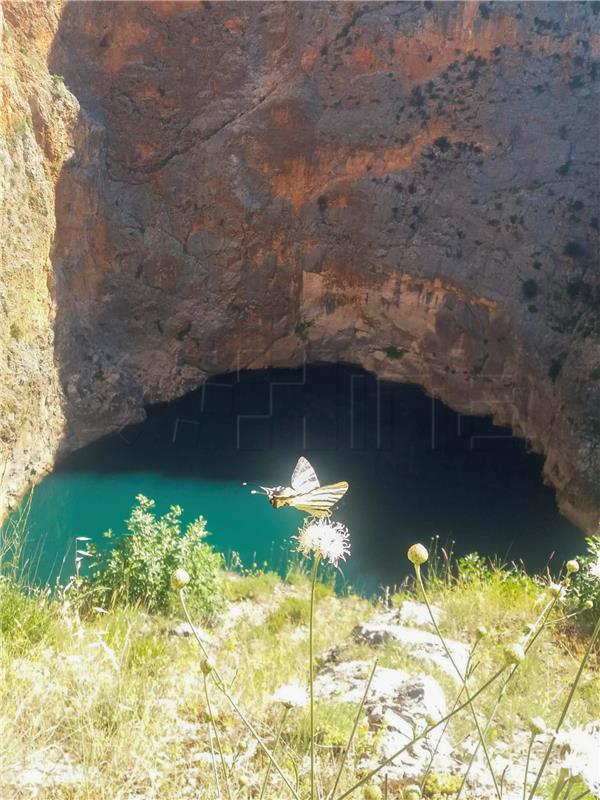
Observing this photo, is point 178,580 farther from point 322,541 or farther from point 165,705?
point 165,705

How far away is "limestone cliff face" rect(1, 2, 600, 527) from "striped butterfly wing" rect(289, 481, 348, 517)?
51.2 feet

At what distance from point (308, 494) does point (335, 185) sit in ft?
62.6

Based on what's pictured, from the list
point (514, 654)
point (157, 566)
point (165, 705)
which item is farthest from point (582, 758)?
point (157, 566)

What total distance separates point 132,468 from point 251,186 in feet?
29.7

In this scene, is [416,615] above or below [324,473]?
above

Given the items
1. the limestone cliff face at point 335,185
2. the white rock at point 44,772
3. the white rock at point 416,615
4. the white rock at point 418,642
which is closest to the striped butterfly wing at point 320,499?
the white rock at point 44,772

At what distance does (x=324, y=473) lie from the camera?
15.9m

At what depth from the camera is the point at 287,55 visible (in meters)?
18.4

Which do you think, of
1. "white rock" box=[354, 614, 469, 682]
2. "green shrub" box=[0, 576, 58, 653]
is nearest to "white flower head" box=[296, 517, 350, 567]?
"green shrub" box=[0, 576, 58, 653]

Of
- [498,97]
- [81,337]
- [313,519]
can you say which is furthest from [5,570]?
[498,97]

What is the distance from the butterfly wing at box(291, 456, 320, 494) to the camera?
159cm

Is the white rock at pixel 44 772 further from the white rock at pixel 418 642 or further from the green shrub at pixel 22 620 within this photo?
the white rock at pixel 418 642

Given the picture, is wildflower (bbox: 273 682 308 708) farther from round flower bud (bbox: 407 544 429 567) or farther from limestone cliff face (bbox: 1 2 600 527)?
limestone cliff face (bbox: 1 2 600 527)

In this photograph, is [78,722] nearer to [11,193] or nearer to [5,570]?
[5,570]
